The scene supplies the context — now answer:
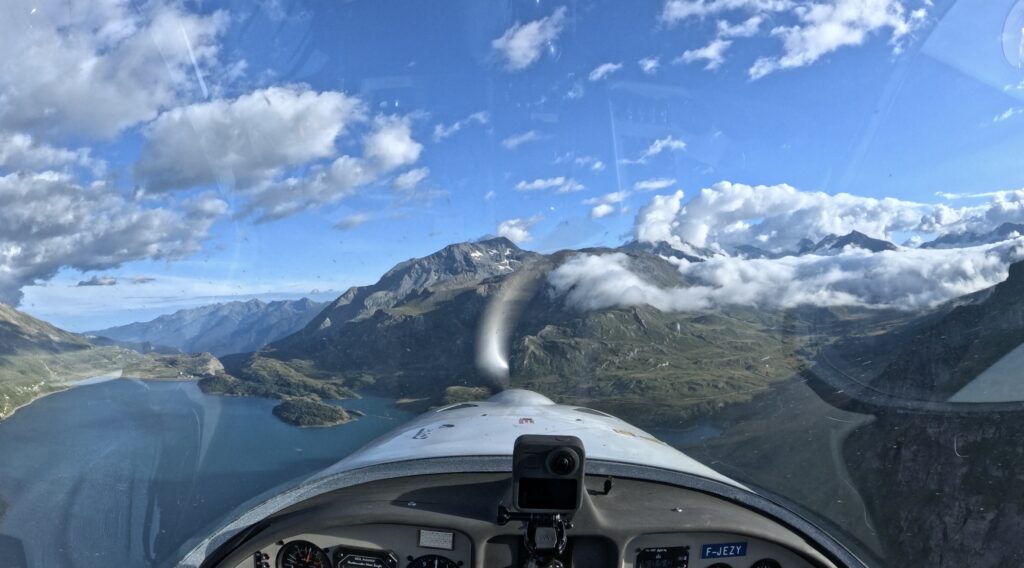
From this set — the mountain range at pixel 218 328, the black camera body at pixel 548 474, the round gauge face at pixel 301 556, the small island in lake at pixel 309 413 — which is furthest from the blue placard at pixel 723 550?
the mountain range at pixel 218 328

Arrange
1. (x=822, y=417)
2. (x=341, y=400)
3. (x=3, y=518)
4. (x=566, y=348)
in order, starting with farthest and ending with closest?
(x=822, y=417) < (x=566, y=348) < (x=341, y=400) < (x=3, y=518)

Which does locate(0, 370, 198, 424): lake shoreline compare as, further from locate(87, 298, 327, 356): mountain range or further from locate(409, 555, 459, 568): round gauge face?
locate(409, 555, 459, 568): round gauge face

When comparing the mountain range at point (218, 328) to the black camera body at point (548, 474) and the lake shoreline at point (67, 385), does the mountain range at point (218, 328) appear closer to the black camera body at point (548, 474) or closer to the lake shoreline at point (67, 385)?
the lake shoreline at point (67, 385)

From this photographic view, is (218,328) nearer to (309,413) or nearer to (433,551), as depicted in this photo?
(309,413)

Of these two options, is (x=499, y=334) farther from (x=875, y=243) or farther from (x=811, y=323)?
(x=875, y=243)

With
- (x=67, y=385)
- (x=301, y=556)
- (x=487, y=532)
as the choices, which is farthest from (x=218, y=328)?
(x=487, y=532)

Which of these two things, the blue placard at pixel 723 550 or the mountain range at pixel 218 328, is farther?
the mountain range at pixel 218 328

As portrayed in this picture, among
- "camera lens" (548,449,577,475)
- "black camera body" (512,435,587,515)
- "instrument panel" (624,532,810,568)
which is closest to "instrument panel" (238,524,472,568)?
"black camera body" (512,435,587,515)

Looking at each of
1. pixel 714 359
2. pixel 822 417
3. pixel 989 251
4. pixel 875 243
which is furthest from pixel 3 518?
pixel 875 243
